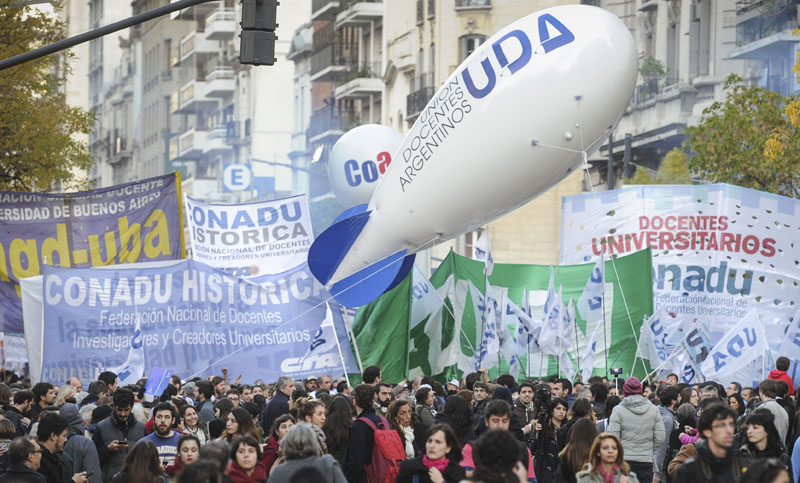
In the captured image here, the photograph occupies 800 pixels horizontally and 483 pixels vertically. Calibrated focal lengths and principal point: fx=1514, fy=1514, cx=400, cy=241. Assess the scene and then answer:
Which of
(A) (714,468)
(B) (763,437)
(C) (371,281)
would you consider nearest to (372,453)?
(B) (763,437)

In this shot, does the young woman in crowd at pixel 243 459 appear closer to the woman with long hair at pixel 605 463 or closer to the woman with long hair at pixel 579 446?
the woman with long hair at pixel 605 463

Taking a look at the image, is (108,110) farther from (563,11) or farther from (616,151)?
(563,11)

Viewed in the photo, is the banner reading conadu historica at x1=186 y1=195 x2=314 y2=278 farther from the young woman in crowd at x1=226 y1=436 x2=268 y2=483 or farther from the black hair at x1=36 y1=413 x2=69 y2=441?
the young woman in crowd at x1=226 y1=436 x2=268 y2=483

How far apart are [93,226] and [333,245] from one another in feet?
16.4

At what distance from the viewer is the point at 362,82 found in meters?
61.7

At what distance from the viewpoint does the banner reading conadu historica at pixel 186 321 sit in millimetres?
20250

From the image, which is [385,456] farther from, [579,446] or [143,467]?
[143,467]

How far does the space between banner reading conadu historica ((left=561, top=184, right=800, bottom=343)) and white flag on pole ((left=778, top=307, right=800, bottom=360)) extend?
3.16 metres

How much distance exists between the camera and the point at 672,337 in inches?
928

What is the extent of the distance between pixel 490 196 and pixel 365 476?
6.72m

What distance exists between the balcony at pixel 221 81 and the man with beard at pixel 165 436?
3166 inches

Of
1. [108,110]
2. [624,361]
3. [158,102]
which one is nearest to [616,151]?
[624,361]

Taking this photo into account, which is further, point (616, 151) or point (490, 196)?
point (616, 151)

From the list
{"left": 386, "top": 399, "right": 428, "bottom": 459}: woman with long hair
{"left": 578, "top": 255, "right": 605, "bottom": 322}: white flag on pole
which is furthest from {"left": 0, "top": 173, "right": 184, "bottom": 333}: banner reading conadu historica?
{"left": 386, "top": 399, "right": 428, "bottom": 459}: woman with long hair
